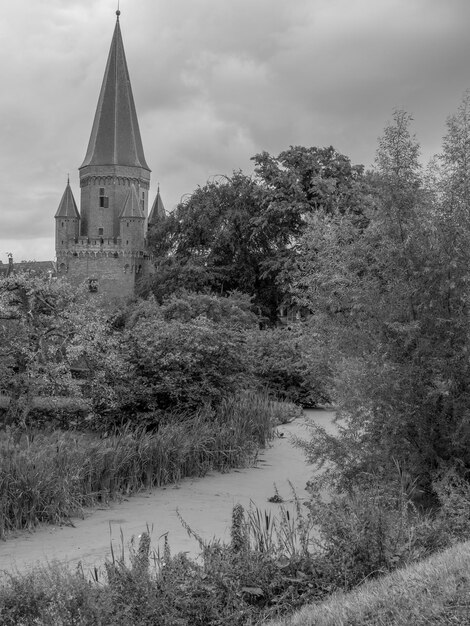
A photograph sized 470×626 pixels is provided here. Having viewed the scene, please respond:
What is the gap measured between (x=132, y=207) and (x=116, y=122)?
854cm

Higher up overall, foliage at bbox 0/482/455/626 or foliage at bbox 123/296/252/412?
foliage at bbox 123/296/252/412

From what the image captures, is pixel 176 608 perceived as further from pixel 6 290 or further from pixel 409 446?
pixel 6 290

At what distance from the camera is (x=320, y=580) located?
5566 mm

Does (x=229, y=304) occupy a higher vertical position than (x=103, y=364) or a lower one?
higher

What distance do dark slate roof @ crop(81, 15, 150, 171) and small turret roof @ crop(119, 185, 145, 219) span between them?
318 cm

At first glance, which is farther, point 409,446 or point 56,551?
point 409,446

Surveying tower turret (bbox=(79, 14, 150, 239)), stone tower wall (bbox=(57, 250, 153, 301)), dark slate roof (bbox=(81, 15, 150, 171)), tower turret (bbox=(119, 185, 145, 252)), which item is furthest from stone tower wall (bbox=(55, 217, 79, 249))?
dark slate roof (bbox=(81, 15, 150, 171))

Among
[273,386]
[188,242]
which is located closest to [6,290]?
[273,386]

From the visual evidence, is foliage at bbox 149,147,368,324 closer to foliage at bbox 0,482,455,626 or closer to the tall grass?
the tall grass

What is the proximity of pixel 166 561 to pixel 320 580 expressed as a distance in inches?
45.9

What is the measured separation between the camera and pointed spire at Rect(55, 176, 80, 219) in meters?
78.8

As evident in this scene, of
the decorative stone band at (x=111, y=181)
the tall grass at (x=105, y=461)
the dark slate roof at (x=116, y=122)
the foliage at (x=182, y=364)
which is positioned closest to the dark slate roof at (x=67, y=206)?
the decorative stone band at (x=111, y=181)

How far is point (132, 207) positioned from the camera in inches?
3061

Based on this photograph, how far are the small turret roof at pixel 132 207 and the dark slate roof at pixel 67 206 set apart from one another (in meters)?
5.60
